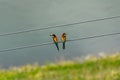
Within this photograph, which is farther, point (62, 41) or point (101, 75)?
point (62, 41)

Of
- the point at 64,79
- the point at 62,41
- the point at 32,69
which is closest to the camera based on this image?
the point at 64,79

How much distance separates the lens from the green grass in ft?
47.6

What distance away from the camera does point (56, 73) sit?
51.1ft

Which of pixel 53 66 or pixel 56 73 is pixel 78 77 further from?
pixel 53 66

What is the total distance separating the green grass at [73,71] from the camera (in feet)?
47.6

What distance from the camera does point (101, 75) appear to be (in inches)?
567

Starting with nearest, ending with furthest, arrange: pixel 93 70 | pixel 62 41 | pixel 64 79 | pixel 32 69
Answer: pixel 64 79 < pixel 93 70 < pixel 32 69 < pixel 62 41

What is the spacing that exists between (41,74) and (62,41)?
300 inches

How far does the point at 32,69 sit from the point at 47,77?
1651 mm

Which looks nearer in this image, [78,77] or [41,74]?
[78,77]

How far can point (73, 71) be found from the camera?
1567cm

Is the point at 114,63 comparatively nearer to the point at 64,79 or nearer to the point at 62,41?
the point at 64,79

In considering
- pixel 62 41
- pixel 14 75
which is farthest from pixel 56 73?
pixel 62 41

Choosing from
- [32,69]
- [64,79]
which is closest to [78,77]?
[64,79]
